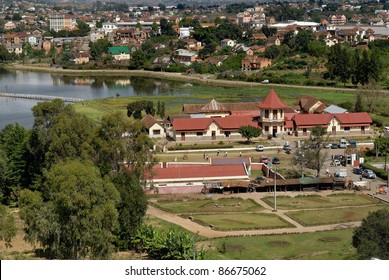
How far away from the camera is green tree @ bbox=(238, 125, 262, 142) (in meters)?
21.2

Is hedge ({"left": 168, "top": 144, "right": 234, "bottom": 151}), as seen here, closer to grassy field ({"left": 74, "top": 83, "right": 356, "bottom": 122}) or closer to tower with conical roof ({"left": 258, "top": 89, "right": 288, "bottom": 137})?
tower with conical roof ({"left": 258, "top": 89, "right": 288, "bottom": 137})

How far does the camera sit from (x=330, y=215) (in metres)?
13.8

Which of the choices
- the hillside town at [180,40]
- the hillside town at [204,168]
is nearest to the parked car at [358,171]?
the hillside town at [204,168]

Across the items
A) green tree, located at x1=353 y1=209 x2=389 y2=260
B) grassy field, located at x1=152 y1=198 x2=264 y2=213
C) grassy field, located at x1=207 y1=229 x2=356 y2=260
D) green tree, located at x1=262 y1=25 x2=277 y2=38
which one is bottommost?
grassy field, located at x1=152 y1=198 x2=264 y2=213

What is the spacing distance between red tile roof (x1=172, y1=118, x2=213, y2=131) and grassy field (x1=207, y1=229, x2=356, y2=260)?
982 cm

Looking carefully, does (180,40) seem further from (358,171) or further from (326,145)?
(358,171)

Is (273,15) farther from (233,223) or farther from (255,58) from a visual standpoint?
(233,223)

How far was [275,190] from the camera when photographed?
14703 mm

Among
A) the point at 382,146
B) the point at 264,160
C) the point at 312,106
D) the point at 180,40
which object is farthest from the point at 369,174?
the point at 180,40

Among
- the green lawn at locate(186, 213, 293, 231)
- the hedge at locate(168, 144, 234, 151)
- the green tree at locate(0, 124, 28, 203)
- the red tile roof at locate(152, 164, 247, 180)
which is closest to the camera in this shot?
the green lawn at locate(186, 213, 293, 231)

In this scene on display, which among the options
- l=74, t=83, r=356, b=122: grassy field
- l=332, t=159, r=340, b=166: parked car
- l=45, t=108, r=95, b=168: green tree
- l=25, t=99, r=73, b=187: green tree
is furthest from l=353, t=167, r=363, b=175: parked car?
l=74, t=83, r=356, b=122: grassy field

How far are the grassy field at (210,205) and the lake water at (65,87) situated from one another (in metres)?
14.0

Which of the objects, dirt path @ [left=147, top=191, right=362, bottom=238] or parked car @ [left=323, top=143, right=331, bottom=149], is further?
parked car @ [left=323, top=143, right=331, bottom=149]

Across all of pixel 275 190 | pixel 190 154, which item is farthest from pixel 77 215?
pixel 190 154
